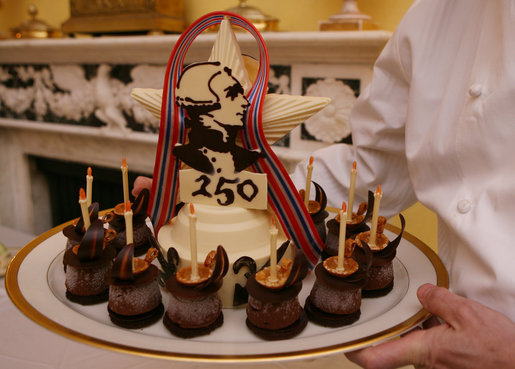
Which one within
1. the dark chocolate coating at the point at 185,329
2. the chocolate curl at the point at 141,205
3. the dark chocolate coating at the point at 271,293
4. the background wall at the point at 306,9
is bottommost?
the dark chocolate coating at the point at 185,329

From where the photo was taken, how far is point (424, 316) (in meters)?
0.59

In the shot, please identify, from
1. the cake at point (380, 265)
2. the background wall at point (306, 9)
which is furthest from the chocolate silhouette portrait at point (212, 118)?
the background wall at point (306, 9)

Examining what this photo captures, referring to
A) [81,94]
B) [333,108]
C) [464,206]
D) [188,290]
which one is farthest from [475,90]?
[81,94]

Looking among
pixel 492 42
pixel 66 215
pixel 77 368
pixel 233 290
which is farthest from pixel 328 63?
pixel 66 215

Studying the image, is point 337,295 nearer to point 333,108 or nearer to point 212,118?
point 212,118

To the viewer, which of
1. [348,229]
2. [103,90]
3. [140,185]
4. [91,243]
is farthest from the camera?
[103,90]

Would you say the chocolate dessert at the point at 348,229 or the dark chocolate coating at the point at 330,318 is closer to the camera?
the dark chocolate coating at the point at 330,318

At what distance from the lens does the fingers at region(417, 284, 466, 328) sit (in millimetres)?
541

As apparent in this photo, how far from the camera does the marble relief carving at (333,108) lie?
151cm

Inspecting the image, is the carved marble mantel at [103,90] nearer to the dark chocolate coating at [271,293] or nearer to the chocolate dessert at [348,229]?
the chocolate dessert at [348,229]

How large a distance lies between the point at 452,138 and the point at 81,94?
1.87 m

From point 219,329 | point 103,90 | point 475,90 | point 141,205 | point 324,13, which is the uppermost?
point 324,13

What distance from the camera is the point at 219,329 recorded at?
609mm

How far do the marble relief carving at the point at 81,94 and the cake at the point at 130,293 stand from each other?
1387 millimetres
